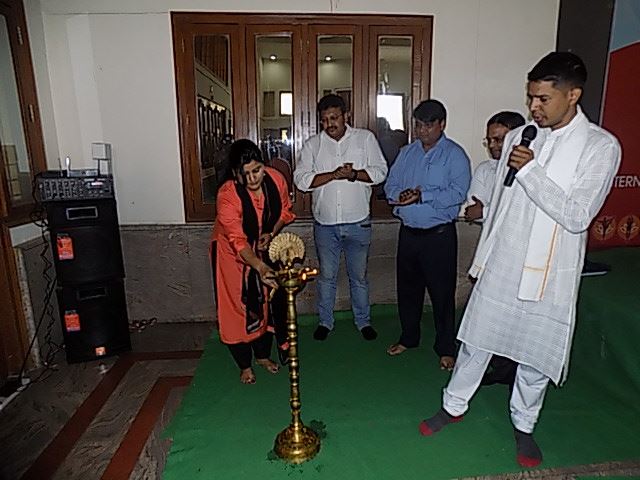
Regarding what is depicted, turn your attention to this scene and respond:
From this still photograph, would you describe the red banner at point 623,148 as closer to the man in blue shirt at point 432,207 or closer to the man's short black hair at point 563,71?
the man in blue shirt at point 432,207

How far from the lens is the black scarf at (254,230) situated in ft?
7.75

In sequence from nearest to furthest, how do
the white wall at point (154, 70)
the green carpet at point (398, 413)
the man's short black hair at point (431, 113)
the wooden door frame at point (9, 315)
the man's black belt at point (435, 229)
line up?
1. the green carpet at point (398, 413)
2. the man's short black hair at point (431, 113)
3. the man's black belt at point (435, 229)
4. the wooden door frame at point (9, 315)
5. the white wall at point (154, 70)

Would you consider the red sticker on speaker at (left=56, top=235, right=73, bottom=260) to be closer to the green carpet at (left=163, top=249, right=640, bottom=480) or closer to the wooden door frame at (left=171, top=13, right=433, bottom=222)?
the wooden door frame at (left=171, top=13, right=433, bottom=222)

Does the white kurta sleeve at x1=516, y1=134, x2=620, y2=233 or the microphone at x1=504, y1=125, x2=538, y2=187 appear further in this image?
the microphone at x1=504, y1=125, x2=538, y2=187

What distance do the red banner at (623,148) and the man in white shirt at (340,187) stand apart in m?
1.83

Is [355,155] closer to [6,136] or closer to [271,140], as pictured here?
[271,140]

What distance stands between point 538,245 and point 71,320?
109 inches

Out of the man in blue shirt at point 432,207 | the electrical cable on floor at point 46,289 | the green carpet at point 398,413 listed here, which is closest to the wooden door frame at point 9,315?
the electrical cable on floor at point 46,289

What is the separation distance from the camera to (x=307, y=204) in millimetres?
3717

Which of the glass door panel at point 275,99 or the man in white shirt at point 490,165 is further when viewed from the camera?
the glass door panel at point 275,99

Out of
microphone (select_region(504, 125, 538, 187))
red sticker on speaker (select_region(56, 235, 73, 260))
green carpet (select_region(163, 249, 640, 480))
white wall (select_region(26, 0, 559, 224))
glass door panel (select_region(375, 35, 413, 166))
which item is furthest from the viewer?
glass door panel (select_region(375, 35, 413, 166))

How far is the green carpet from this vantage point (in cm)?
199

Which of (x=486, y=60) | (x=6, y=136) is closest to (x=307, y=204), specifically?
(x=486, y=60)

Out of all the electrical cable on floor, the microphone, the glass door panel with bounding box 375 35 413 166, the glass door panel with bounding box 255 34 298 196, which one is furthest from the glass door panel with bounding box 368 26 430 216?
the electrical cable on floor
